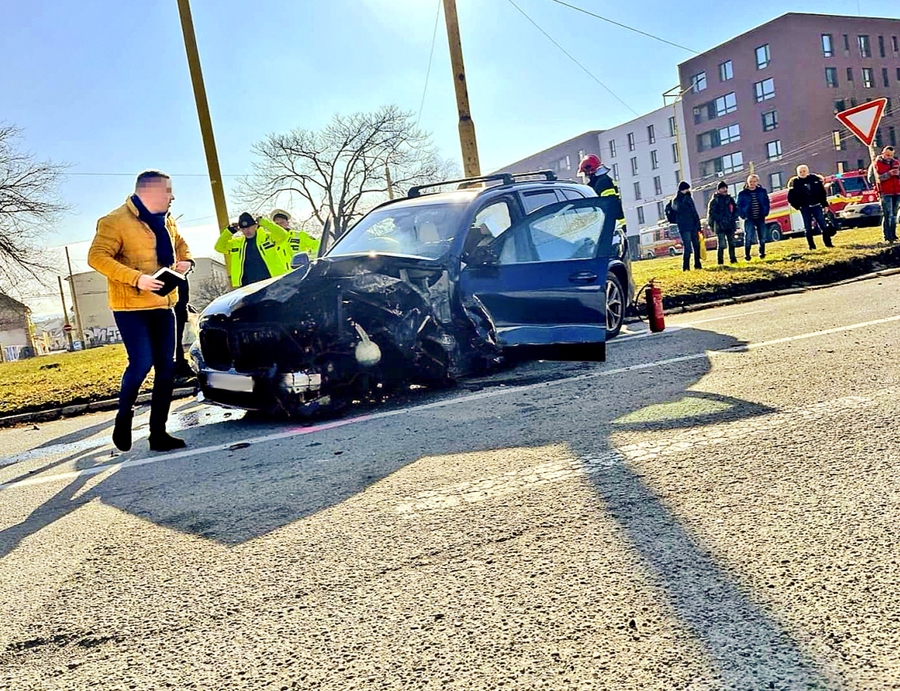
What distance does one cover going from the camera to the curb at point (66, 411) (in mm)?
7461

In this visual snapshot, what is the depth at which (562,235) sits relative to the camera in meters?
6.53

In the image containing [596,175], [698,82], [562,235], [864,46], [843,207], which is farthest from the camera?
[698,82]

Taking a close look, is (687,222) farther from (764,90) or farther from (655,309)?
(764,90)

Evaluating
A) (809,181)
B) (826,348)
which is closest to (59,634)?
(826,348)

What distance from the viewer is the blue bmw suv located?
5.45 metres

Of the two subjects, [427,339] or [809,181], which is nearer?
[427,339]

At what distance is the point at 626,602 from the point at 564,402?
9.42ft

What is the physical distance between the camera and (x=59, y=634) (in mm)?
2398

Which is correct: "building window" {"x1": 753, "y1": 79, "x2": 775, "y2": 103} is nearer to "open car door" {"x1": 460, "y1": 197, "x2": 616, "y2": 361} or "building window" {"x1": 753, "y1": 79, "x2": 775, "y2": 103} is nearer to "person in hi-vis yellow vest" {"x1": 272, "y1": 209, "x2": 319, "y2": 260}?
"person in hi-vis yellow vest" {"x1": 272, "y1": 209, "x2": 319, "y2": 260}

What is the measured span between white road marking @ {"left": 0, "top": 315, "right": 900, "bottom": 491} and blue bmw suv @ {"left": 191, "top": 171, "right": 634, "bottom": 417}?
1.00 feet

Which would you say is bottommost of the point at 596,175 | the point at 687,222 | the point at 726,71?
the point at 687,222

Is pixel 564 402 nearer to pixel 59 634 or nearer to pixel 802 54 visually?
pixel 59 634

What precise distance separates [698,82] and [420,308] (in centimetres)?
6623

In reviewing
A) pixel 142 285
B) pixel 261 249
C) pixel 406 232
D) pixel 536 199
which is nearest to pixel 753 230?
pixel 536 199
